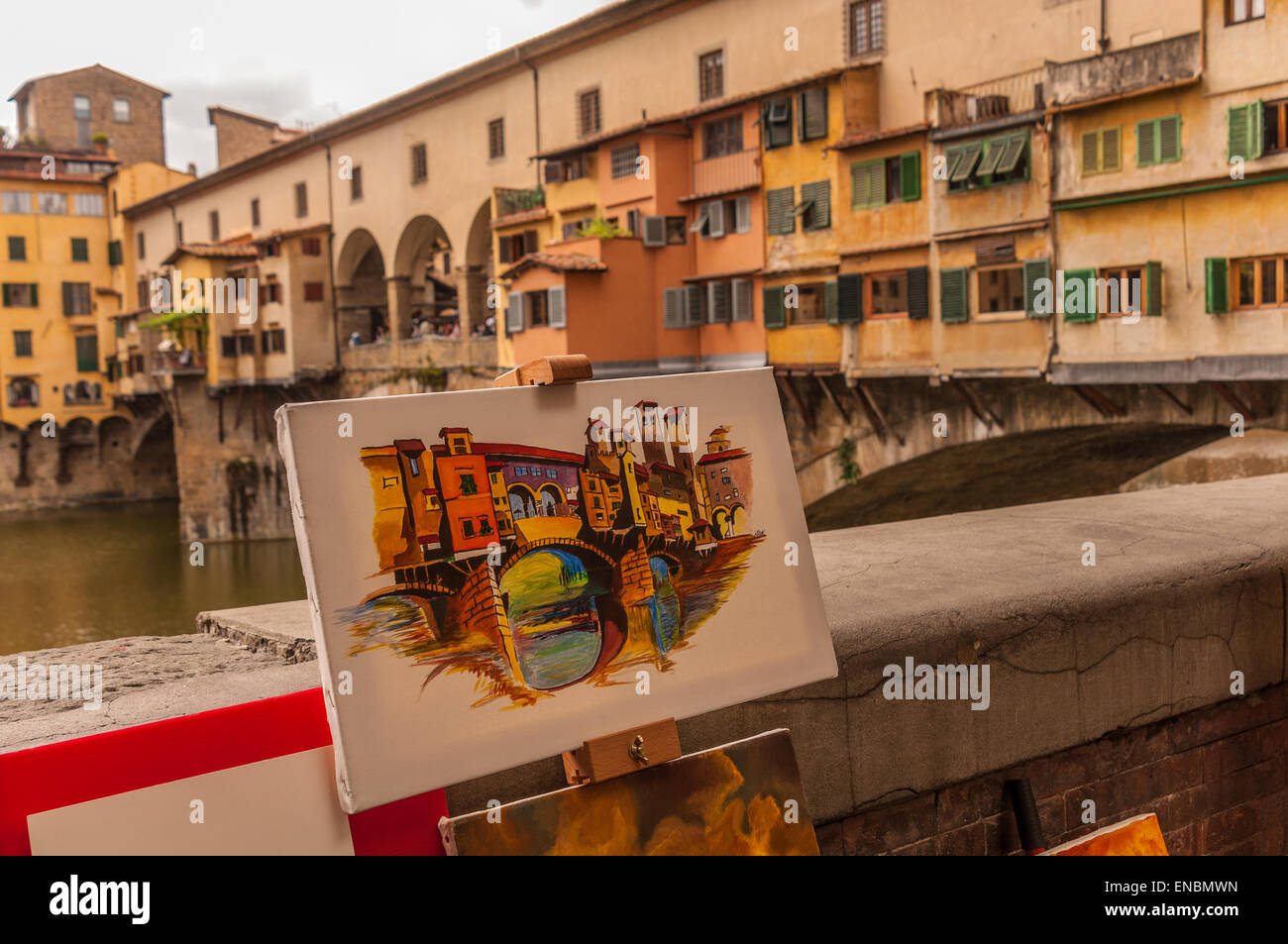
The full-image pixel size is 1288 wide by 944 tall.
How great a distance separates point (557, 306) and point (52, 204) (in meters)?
30.4

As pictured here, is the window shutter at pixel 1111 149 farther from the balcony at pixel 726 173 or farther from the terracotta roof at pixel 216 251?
the terracotta roof at pixel 216 251

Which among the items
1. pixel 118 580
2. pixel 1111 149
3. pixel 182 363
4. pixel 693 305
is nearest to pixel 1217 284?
pixel 1111 149

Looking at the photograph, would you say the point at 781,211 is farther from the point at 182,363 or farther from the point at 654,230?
the point at 182,363

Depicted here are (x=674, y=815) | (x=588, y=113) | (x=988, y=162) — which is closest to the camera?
(x=674, y=815)

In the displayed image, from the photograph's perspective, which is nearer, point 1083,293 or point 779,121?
point 1083,293

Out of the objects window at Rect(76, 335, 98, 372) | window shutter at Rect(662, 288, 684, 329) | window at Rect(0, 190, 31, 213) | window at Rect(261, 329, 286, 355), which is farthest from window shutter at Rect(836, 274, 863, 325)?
window at Rect(0, 190, 31, 213)

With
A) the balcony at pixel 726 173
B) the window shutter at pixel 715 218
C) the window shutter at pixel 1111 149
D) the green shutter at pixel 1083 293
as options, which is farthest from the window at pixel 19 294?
the window shutter at pixel 1111 149

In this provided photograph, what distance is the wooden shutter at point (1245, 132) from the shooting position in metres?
13.4

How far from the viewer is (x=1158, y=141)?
14.3 m

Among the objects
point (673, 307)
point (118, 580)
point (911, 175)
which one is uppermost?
point (911, 175)

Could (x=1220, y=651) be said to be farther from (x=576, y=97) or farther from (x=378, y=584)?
(x=576, y=97)

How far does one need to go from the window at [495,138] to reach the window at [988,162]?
41.1 feet

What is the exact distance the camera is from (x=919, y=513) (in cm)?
2222
